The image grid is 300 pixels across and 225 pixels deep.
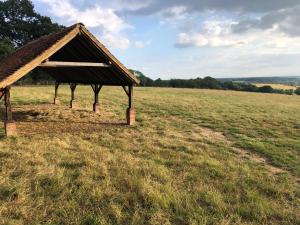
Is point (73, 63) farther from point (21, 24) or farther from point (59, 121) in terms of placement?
point (21, 24)

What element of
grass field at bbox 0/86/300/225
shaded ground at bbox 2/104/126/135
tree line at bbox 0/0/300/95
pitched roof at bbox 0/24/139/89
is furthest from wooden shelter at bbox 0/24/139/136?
tree line at bbox 0/0/300/95

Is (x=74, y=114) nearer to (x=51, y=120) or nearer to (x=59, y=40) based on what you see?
(x=51, y=120)

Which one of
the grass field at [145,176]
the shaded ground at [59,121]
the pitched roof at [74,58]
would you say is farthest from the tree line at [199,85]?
the grass field at [145,176]

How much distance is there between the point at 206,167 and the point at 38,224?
5.10 meters

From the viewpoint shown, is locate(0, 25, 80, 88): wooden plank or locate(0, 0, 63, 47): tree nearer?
locate(0, 25, 80, 88): wooden plank

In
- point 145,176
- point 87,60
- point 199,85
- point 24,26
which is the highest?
point 24,26

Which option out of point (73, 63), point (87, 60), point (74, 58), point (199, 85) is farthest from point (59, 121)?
point (199, 85)

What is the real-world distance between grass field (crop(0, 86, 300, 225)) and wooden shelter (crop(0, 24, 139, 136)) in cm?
204

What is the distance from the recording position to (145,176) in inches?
312

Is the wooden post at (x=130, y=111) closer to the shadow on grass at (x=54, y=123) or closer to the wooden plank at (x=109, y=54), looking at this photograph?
the shadow on grass at (x=54, y=123)

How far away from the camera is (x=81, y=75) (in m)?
19.0

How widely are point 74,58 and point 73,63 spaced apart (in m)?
3.23

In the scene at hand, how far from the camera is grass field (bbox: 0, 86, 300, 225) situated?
6.07m

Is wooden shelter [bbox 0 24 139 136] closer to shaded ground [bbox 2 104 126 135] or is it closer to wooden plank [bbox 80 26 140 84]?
wooden plank [bbox 80 26 140 84]
